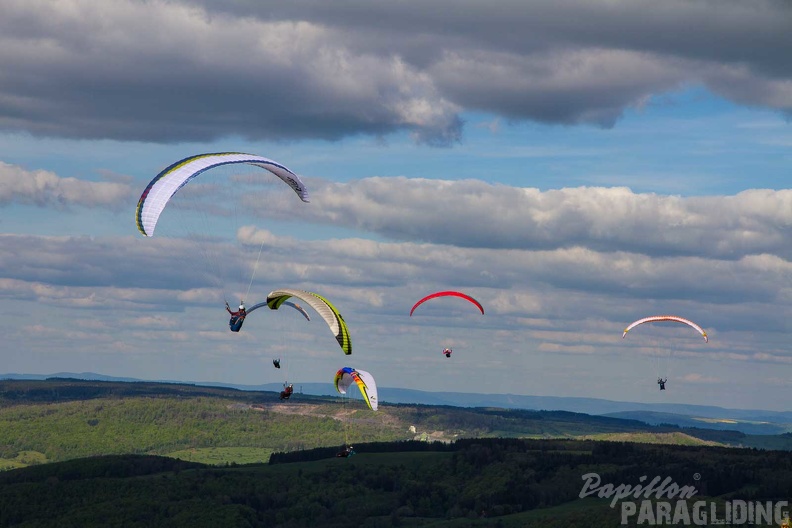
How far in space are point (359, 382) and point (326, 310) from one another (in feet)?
88.4

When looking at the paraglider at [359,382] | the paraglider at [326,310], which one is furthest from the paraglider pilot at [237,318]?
the paraglider at [359,382]

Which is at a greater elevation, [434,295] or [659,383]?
[434,295]

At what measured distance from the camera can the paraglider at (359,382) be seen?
140375 millimetres

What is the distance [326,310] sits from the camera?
119m

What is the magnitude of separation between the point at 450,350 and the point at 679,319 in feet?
118

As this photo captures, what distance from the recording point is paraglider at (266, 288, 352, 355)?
11593 centimetres

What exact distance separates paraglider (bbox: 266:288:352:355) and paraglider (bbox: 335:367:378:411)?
2181cm

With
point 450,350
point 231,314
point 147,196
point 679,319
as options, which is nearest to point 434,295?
point 450,350

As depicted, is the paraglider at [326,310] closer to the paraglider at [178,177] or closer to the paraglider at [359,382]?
the paraglider at [178,177]

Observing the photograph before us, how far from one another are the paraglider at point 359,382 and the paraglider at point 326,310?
21807 millimetres

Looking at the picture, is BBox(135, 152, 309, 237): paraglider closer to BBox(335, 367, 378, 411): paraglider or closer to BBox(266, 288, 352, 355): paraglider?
BBox(266, 288, 352, 355): paraglider

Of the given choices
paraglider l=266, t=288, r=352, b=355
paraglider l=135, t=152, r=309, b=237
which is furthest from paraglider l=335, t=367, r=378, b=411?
paraglider l=135, t=152, r=309, b=237

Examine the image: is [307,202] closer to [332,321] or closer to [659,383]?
[332,321]

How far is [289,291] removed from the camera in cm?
11969
